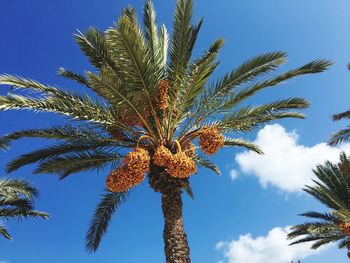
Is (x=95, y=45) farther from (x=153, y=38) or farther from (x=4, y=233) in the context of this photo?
(x=4, y=233)

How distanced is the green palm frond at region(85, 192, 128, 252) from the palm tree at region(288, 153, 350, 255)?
832 cm

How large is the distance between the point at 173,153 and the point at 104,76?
8.84 feet

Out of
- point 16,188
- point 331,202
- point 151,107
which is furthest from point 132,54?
point 331,202

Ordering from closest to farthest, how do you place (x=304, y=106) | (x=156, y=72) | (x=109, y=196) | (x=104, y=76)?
(x=104, y=76), (x=156, y=72), (x=304, y=106), (x=109, y=196)

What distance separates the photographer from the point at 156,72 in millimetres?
10641

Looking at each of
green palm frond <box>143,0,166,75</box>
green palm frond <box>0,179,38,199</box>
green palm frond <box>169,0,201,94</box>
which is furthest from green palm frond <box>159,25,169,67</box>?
green palm frond <box>0,179,38,199</box>

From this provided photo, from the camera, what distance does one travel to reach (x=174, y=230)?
1048cm

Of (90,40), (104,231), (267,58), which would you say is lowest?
(104,231)

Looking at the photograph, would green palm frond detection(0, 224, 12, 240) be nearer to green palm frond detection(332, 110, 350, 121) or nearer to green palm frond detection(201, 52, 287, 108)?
green palm frond detection(201, 52, 287, 108)

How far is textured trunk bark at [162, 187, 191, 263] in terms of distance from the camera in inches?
402

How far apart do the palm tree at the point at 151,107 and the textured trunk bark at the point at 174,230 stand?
0.08 feet

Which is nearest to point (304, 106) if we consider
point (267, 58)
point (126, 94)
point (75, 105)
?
point (267, 58)

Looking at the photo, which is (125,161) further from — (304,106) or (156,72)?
(304,106)

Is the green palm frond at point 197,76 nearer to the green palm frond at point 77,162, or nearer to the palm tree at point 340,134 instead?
the green palm frond at point 77,162
